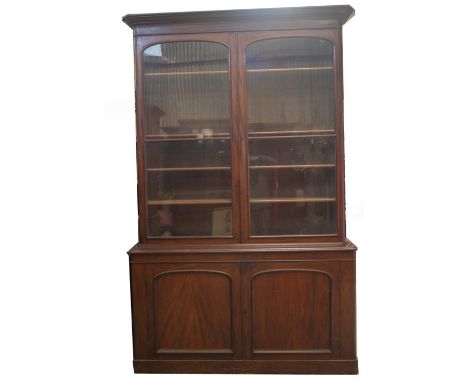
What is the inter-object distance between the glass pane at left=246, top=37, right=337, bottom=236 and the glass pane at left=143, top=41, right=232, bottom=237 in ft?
0.68

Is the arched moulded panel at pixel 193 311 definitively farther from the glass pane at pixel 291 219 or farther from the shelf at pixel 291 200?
the shelf at pixel 291 200

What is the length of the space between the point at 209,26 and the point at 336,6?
843 mm

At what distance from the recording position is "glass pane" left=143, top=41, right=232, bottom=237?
10.2 feet

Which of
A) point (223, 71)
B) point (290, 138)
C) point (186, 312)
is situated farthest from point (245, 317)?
point (223, 71)

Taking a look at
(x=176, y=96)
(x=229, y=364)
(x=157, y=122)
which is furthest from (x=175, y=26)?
(x=229, y=364)

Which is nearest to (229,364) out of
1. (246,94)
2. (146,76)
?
(246,94)

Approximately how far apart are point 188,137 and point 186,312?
122cm

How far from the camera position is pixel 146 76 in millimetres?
3117

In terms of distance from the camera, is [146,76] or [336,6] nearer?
[336,6]

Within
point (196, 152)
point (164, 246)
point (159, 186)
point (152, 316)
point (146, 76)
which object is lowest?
point (152, 316)

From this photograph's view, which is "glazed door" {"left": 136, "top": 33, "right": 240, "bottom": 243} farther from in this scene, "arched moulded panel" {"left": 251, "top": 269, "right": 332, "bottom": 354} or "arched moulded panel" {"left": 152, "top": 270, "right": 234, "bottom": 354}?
"arched moulded panel" {"left": 251, "top": 269, "right": 332, "bottom": 354}

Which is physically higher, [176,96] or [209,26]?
[209,26]

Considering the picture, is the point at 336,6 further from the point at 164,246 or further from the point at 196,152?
the point at 164,246

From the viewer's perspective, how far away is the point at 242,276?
3061 mm
